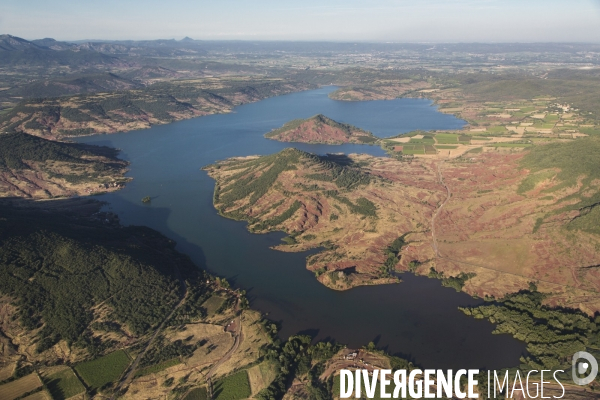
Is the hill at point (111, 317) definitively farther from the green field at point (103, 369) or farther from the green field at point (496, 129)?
the green field at point (496, 129)

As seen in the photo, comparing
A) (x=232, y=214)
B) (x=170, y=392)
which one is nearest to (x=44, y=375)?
(x=170, y=392)

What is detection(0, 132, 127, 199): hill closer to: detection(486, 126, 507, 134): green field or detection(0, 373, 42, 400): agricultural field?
detection(0, 373, 42, 400): agricultural field

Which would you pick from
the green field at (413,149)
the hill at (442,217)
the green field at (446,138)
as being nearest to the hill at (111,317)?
the hill at (442,217)

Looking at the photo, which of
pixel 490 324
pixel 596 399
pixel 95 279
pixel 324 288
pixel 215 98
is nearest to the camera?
pixel 596 399

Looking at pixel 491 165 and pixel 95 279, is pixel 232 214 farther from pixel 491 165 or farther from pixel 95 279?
pixel 491 165

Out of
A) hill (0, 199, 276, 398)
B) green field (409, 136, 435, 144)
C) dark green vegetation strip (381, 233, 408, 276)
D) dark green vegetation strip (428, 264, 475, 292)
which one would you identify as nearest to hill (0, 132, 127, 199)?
hill (0, 199, 276, 398)
